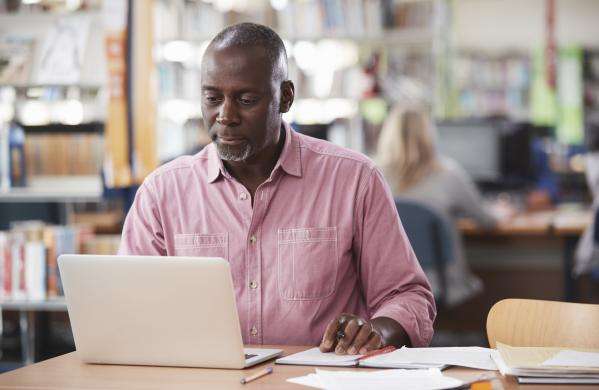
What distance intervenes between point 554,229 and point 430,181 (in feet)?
2.17

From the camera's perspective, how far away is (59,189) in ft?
12.7

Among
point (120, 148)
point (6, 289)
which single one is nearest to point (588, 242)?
point (120, 148)

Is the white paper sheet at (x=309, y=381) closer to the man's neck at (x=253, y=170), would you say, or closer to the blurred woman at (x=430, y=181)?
the man's neck at (x=253, y=170)

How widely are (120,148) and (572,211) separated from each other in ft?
8.81

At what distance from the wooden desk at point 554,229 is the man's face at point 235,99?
278 cm

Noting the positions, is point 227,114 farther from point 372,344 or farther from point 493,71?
point 493,71

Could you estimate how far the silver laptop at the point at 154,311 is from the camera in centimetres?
151

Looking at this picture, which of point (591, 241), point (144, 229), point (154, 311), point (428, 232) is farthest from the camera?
point (591, 241)

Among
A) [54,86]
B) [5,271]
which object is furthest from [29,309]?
[54,86]

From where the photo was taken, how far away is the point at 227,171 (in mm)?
2031

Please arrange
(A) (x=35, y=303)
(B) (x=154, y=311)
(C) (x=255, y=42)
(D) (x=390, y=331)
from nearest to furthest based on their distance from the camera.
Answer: (B) (x=154, y=311), (D) (x=390, y=331), (C) (x=255, y=42), (A) (x=35, y=303)

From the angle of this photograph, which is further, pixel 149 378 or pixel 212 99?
pixel 212 99

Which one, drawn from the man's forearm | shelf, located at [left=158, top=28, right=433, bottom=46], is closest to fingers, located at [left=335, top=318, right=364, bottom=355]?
the man's forearm

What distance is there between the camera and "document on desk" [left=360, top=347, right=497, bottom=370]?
1.55m
